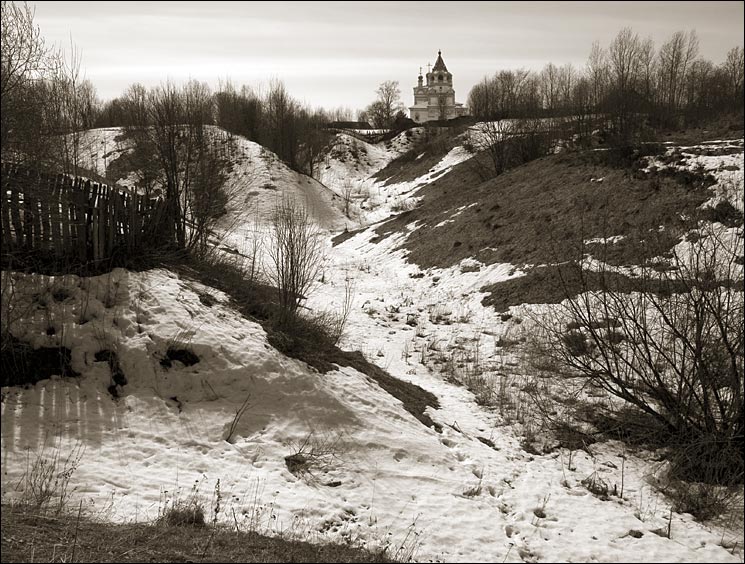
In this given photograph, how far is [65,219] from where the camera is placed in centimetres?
690

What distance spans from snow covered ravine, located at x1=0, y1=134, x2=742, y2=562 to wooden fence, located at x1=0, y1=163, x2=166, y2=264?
0.52m

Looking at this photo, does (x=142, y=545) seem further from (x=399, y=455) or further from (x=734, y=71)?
(x=734, y=71)

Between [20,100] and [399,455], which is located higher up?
[20,100]

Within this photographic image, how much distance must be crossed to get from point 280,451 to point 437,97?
277ft

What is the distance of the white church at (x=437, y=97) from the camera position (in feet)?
269

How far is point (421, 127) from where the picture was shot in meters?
57.4

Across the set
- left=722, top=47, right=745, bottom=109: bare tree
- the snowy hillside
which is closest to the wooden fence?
the snowy hillside

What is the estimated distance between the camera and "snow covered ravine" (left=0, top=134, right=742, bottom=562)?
4742 mm

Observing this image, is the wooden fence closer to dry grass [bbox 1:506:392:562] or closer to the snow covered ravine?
the snow covered ravine

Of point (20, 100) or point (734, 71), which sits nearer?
point (20, 100)

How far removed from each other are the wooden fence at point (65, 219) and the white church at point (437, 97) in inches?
3073

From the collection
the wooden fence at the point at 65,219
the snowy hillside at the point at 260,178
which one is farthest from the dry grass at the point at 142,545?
the snowy hillside at the point at 260,178

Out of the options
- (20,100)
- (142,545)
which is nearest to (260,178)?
(20,100)

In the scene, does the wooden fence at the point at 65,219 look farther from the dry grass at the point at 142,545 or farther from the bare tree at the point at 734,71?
the bare tree at the point at 734,71
